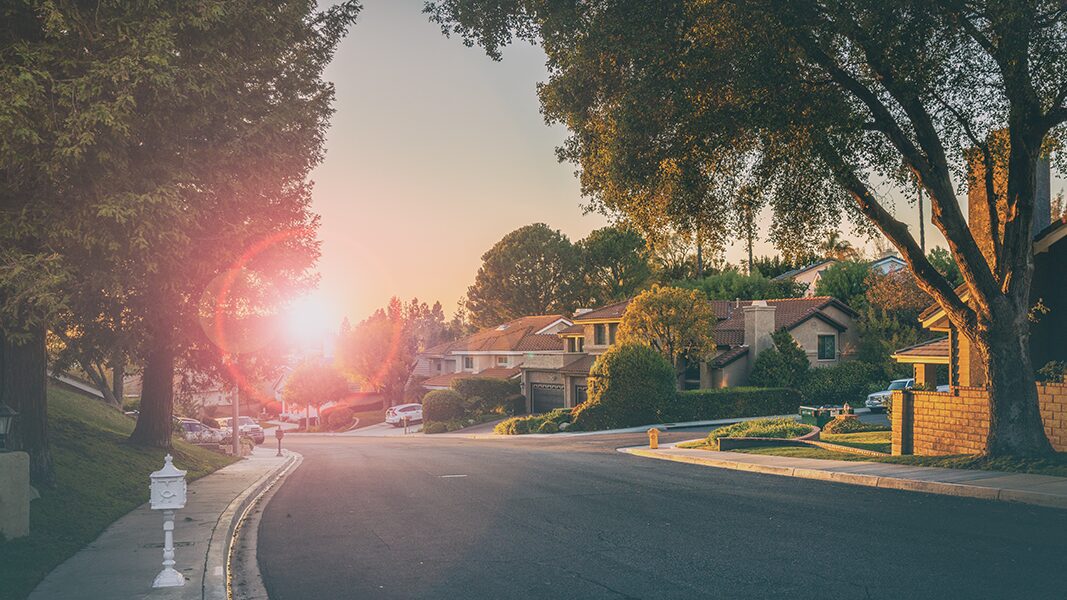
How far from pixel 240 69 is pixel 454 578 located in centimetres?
1123

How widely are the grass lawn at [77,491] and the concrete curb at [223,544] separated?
69.7 inches

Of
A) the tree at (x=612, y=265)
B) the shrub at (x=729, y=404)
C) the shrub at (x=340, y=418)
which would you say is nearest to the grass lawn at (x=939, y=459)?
the shrub at (x=729, y=404)

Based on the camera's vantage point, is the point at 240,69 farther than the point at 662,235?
No

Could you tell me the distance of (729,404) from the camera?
49.1m

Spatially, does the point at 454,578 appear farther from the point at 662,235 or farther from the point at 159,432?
the point at 159,432

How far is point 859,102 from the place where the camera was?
19703mm

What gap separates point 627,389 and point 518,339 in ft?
86.1

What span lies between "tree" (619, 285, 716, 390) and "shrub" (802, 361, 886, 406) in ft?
22.9

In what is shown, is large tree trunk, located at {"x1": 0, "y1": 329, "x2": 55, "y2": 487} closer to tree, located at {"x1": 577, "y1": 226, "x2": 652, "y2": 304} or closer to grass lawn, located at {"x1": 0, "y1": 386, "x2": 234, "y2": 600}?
grass lawn, located at {"x1": 0, "y1": 386, "x2": 234, "y2": 600}

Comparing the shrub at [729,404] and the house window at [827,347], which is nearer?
the shrub at [729,404]

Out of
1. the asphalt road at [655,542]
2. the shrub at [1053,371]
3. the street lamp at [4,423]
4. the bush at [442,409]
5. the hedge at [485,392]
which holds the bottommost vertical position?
the bush at [442,409]

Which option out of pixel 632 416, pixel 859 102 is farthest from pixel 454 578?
pixel 632 416

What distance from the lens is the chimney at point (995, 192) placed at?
65.6 ft

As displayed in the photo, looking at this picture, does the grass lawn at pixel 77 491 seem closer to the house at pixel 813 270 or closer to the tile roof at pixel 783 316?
the tile roof at pixel 783 316
